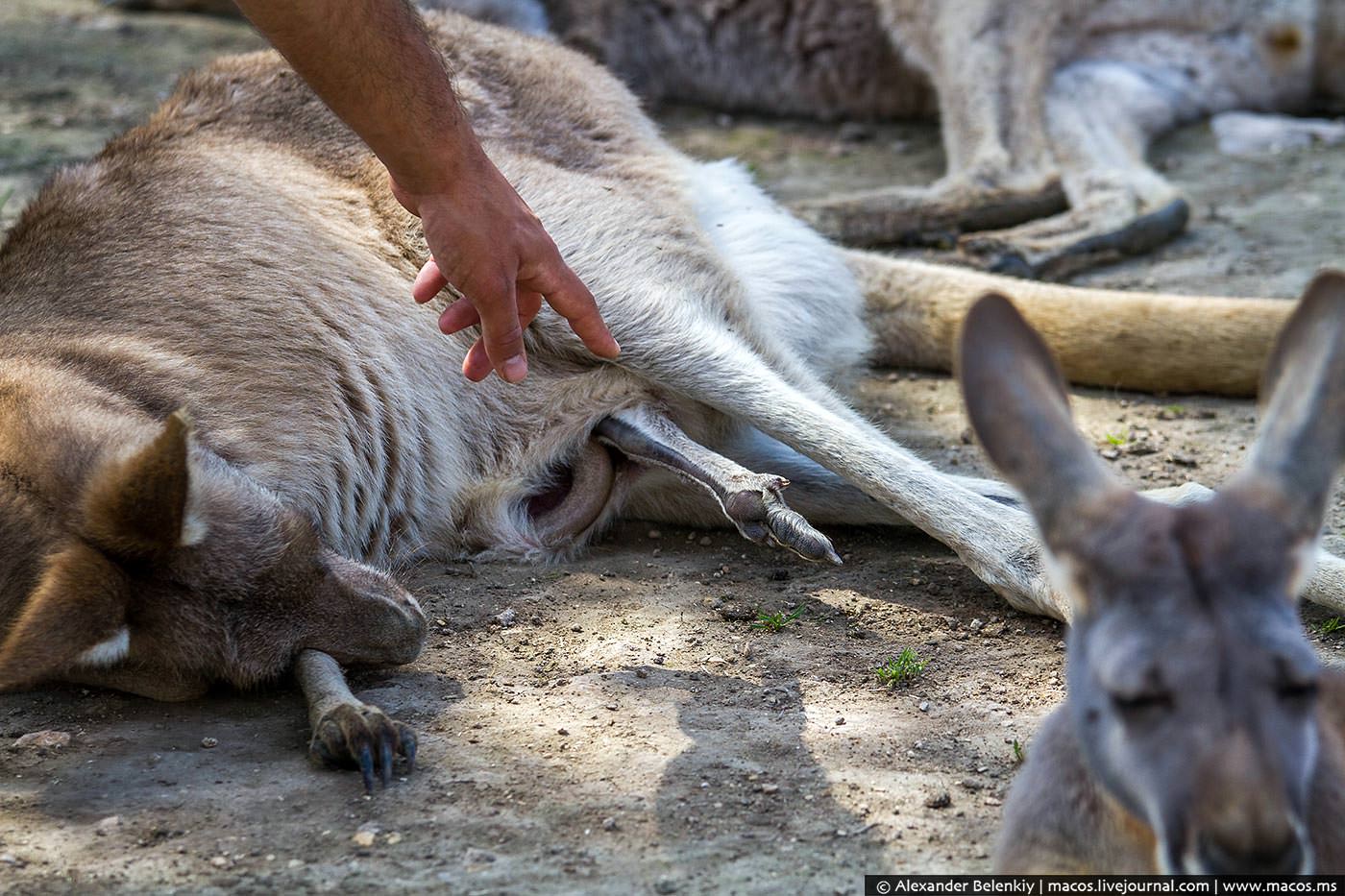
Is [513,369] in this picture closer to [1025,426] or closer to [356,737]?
[356,737]

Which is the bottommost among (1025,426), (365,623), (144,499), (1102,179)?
(365,623)

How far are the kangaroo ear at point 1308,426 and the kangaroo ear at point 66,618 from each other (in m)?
1.60

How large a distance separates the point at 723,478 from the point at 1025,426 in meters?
1.44

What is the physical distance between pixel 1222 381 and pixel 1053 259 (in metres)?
0.95

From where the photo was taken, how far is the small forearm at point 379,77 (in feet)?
7.27

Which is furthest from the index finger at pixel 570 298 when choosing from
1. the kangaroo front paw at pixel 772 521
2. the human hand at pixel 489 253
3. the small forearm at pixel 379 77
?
the kangaroo front paw at pixel 772 521

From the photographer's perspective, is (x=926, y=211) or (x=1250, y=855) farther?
(x=926, y=211)

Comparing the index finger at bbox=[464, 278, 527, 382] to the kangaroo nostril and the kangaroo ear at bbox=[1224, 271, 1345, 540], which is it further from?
the kangaroo nostril

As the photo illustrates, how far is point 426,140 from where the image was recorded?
2.29m

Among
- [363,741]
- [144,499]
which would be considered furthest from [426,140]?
[363,741]

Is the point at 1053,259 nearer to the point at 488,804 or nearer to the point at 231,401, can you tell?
the point at 231,401

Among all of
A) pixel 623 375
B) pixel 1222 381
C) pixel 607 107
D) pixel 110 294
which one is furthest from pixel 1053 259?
pixel 110 294

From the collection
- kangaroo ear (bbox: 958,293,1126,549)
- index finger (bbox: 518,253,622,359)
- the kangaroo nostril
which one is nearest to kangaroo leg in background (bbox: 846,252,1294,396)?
index finger (bbox: 518,253,622,359)

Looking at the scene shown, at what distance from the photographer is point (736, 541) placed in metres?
3.28
